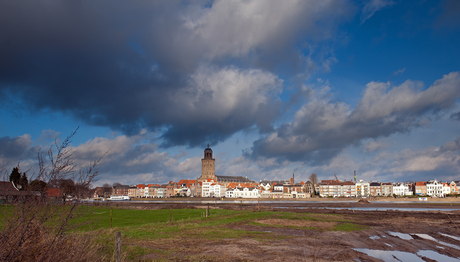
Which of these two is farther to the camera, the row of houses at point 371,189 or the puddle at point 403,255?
the row of houses at point 371,189

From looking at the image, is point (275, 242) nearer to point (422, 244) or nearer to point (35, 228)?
point (422, 244)

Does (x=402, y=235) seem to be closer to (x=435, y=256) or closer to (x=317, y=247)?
(x=435, y=256)

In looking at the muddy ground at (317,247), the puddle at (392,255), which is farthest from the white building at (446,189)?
the puddle at (392,255)

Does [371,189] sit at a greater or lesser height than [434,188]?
lesser

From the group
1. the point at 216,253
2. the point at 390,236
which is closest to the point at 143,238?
the point at 216,253

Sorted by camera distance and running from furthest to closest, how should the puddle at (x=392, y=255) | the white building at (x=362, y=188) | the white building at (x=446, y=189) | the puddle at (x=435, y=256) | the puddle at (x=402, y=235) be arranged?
the white building at (x=362, y=188) → the white building at (x=446, y=189) → the puddle at (x=402, y=235) → the puddle at (x=435, y=256) → the puddle at (x=392, y=255)

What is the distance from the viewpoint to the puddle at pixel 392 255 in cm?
1731

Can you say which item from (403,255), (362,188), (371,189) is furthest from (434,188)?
(403,255)

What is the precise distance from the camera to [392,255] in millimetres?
18250

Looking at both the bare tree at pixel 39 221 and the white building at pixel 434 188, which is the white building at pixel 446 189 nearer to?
the white building at pixel 434 188

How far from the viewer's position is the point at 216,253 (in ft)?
55.6

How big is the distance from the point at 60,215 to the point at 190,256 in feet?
28.5

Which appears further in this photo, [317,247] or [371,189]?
[371,189]

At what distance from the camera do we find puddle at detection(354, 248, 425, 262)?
56.8 ft
